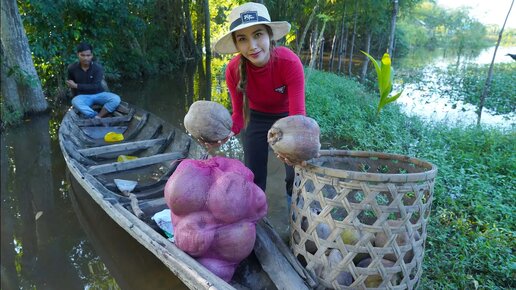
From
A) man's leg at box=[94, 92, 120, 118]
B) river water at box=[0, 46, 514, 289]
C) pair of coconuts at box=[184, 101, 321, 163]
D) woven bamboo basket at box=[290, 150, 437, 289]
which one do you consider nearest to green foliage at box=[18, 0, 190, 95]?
man's leg at box=[94, 92, 120, 118]

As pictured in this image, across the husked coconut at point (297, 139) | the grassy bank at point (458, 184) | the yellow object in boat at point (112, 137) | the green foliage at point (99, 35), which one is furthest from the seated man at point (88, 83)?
the husked coconut at point (297, 139)

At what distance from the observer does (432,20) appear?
38.5 metres

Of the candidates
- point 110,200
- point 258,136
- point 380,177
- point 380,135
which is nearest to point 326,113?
point 380,135

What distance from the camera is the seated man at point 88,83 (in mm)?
5422

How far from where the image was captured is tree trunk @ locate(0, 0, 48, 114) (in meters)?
5.92

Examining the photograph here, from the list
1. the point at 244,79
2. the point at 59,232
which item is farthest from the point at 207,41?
the point at 244,79

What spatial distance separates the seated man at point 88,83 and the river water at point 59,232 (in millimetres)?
830

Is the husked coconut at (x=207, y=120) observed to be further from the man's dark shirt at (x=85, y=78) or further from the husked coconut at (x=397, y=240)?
the man's dark shirt at (x=85, y=78)

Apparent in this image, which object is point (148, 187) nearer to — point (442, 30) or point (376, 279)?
point (376, 279)

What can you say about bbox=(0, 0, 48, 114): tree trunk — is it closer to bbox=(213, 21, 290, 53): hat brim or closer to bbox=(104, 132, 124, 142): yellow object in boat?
bbox=(104, 132, 124, 142): yellow object in boat

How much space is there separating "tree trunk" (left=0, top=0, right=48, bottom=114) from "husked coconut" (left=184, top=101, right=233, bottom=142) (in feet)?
18.1

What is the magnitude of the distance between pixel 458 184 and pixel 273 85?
→ 2.22m

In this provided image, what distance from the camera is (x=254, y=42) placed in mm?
2100

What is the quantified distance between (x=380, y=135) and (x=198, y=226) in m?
3.69
